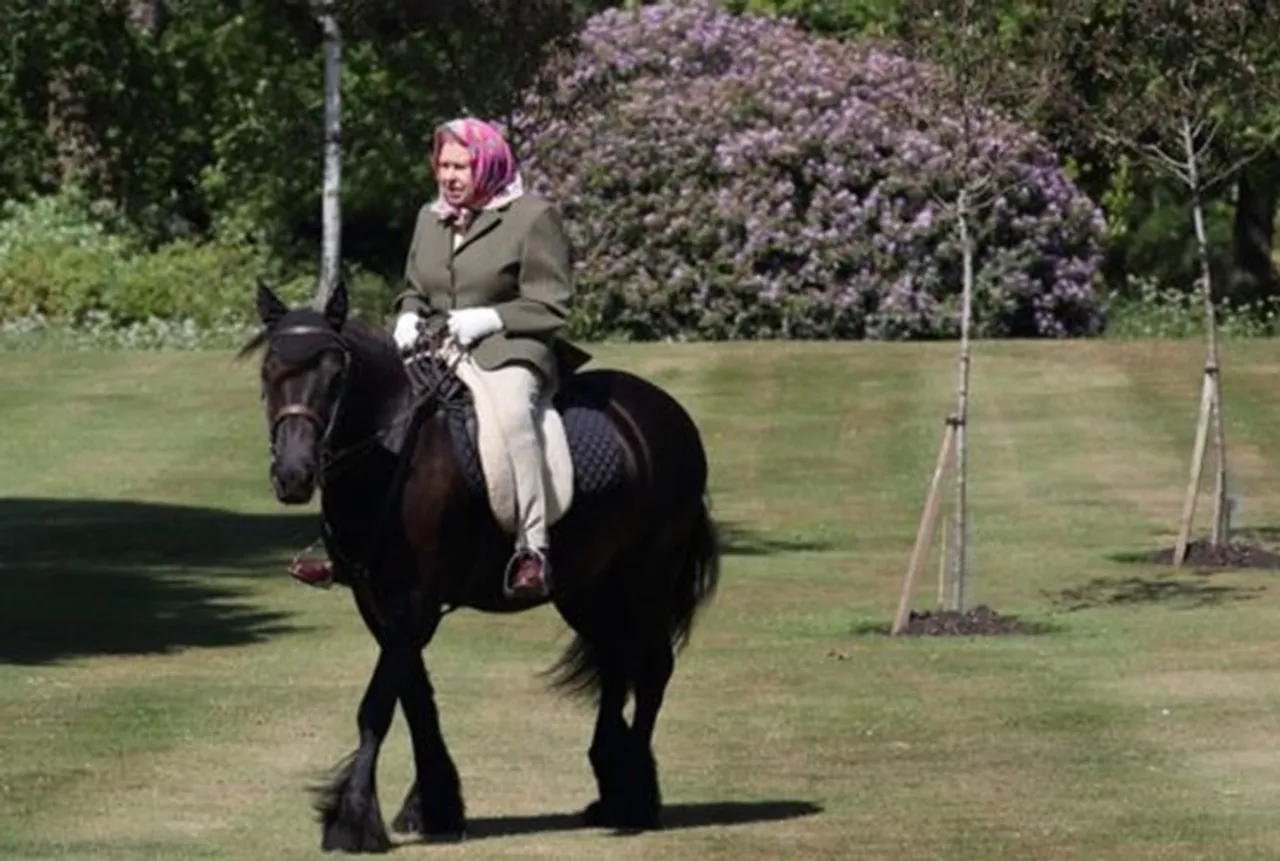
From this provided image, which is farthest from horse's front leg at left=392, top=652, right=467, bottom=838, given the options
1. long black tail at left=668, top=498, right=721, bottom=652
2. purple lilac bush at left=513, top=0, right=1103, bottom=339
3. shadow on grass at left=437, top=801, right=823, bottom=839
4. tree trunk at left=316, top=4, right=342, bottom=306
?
tree trunk at left=316, top=4, right=342, bottom=306

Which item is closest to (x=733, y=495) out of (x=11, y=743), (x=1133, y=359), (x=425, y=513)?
(x=1133, y=359)

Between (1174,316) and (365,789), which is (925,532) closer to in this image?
(365,789)

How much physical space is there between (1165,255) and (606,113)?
10239mm

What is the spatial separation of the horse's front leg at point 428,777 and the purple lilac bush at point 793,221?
27.6 metres

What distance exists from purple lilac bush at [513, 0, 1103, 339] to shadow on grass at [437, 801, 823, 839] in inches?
1043

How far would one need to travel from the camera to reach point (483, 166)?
12.3m

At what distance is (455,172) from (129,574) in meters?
11.9

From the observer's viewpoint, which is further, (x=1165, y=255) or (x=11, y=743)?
(x=1165, y=255)

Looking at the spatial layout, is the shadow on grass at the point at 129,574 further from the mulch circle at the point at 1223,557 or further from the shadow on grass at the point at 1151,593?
the mulch circle at the point at 1223,557

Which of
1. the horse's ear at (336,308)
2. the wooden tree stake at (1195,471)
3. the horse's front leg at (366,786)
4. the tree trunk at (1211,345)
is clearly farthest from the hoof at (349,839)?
the tree trunk at (1211,345)

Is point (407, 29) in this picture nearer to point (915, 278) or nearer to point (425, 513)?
point (915, 278)

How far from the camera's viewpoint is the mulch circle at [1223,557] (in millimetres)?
24500

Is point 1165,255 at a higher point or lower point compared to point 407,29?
lower

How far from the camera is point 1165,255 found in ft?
156
